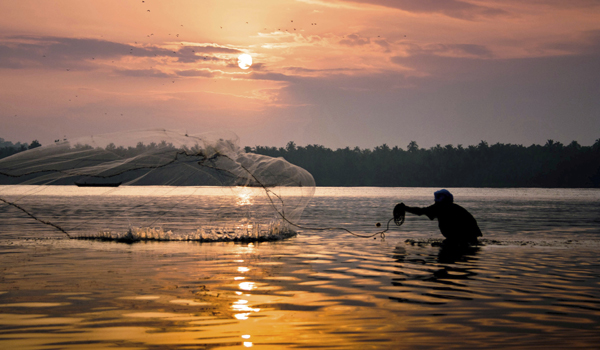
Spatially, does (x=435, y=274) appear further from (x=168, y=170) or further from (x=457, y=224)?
(x=168, y=170)

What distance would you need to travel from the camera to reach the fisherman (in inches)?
715

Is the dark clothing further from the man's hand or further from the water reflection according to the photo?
the man's hand

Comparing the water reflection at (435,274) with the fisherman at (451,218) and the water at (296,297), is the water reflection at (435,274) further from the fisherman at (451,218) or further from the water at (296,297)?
the fisherman at (451,218)

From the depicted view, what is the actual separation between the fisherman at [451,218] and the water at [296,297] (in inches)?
40.1

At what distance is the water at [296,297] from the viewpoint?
7555 mm

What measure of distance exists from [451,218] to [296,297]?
32.3ft

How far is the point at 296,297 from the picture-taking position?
1024 cm

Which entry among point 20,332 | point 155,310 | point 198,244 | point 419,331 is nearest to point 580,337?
point 419,331

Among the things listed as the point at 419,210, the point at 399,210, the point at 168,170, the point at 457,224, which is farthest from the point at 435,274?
the point at 168,170

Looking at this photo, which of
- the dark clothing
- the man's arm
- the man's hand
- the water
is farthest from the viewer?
the dark clothing

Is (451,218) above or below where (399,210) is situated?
below

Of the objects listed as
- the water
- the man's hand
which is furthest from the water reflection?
the man's hand

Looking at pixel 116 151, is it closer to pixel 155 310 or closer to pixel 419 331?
pixel 155 310

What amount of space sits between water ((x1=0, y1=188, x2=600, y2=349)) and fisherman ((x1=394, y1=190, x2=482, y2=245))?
3.34ft
